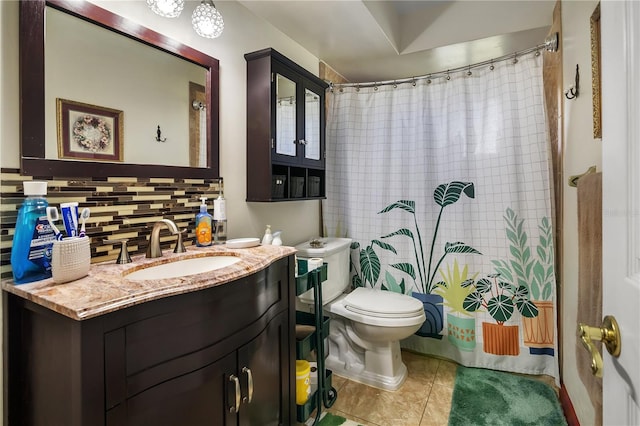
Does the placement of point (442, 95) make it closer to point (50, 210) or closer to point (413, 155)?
point (413, 155)

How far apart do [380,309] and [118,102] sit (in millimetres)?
1600

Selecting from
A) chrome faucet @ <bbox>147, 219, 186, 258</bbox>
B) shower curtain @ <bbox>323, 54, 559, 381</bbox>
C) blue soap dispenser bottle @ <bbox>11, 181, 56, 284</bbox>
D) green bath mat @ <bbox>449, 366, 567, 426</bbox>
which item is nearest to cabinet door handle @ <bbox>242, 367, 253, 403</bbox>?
chrome faucet @ <bbox>147, 219, 186, 258</bbox>

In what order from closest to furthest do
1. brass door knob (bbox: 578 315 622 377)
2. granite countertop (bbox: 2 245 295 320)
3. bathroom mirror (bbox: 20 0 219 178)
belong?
1. brass door knob (bbox: 578 315 622 377)
2. granite countertop (bbox: 2 245 295 320)
3. bathroom mirror (bbox: 20 0 219 178)

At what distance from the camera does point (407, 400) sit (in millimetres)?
1830

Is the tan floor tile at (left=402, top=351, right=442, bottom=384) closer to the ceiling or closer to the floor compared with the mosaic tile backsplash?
closer to the floor

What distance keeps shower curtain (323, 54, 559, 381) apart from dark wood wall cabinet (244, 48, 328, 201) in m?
0.54

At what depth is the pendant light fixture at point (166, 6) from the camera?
1.20 m

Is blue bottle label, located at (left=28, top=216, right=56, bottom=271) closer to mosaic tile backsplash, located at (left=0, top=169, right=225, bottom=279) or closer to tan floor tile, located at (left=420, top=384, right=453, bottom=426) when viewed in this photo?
mosaic tile backsplash, located at (left=0, top=169, right=225, bottom=279)

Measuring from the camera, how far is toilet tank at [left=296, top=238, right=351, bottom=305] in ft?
6.34

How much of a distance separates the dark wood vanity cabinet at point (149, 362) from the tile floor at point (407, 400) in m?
0.76

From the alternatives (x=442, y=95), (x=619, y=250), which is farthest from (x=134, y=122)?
(x=442, y=95)

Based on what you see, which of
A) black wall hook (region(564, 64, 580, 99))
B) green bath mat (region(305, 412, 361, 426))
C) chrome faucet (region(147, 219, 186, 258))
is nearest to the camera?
chrome faucet (region(147, 219, 186, 258))

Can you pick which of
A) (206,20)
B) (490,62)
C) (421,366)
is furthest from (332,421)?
(490,62)

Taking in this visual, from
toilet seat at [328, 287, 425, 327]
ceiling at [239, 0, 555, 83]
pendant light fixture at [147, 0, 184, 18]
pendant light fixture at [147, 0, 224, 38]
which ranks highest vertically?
ceiling at [239, 0, 555, 83]
